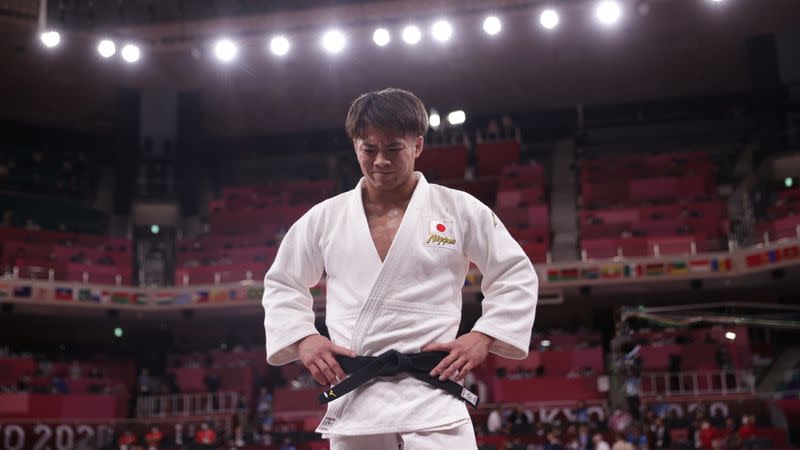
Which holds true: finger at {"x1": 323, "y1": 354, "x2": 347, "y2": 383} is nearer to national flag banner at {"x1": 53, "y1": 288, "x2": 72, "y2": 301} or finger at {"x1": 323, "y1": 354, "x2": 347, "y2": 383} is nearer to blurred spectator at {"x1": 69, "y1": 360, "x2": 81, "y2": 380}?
blurred spectator at {"x1": 69, "y1": 360, "x2": 81, "y2": 380}

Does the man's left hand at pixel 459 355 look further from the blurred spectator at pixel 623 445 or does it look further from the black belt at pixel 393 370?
the blurred spectator at pixel 623 445

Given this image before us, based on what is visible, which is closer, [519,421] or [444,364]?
[444,364]

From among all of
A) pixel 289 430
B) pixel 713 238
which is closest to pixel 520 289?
pixel 289 430

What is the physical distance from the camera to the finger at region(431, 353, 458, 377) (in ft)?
7.61

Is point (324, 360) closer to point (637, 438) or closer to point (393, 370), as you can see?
point (393, 370)

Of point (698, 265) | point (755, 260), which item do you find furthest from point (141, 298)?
point (755, 260)

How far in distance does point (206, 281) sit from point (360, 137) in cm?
1518

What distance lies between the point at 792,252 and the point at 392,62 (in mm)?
8893

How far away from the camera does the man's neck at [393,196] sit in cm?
259

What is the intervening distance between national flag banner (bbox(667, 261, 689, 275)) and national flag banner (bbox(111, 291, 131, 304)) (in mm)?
10454

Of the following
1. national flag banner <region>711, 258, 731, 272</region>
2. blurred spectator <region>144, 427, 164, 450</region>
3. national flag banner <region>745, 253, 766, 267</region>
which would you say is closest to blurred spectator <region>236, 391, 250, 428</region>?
blurred spectator <region>144, 427, 164, 450</region>

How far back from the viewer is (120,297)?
656 inches

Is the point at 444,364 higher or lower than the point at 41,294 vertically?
lower

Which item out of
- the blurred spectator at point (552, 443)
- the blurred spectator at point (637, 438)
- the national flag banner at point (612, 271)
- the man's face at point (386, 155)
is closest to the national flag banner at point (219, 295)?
the national flag banner at point (612, 271)
